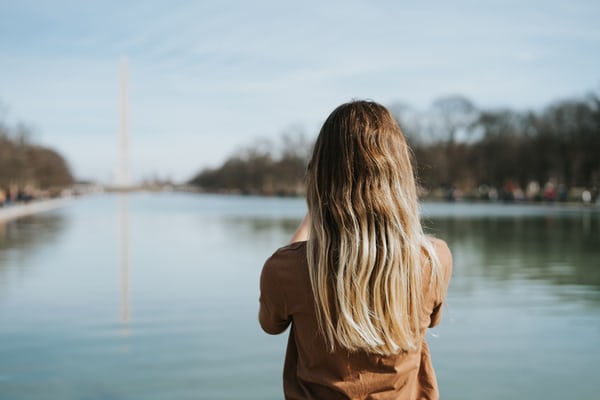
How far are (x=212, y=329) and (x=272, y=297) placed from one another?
5.31 meters

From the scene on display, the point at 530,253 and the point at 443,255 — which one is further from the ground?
the point at 443,255

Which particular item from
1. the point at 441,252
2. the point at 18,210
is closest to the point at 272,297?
the point at 441,252

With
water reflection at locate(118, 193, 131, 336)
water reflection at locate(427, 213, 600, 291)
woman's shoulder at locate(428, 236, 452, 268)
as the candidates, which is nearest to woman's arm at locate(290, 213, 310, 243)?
woman's shoulder at locate(428, 236, 452, 268)

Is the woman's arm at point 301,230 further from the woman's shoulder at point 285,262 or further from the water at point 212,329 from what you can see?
the water at point 212,329

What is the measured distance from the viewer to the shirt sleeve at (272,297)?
1764mm

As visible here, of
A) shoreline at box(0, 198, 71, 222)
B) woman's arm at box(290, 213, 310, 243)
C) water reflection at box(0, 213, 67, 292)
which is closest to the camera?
woman's arm at box(290, 213, 310, 243)

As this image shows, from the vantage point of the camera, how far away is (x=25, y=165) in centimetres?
6078

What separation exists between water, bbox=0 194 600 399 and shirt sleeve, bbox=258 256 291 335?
799 mm

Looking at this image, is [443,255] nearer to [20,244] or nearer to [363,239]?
[363,239]

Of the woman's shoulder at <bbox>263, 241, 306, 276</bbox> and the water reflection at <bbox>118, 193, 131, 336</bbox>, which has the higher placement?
the woman's shoulder at <bbox>263, 241, 306, 276</bbox>

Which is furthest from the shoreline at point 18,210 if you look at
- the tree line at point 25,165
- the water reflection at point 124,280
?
the water reflection at point 124,280

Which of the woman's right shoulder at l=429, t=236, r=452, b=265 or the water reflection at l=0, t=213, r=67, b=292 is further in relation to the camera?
the water reflection at l=0, t=213, r=67, b=292

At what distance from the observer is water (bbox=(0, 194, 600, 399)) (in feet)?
16.6

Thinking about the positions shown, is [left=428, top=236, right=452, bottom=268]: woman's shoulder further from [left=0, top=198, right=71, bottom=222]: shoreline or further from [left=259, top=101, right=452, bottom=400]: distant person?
[left=0, top=198, right=71, bottom=222]: shoreline
